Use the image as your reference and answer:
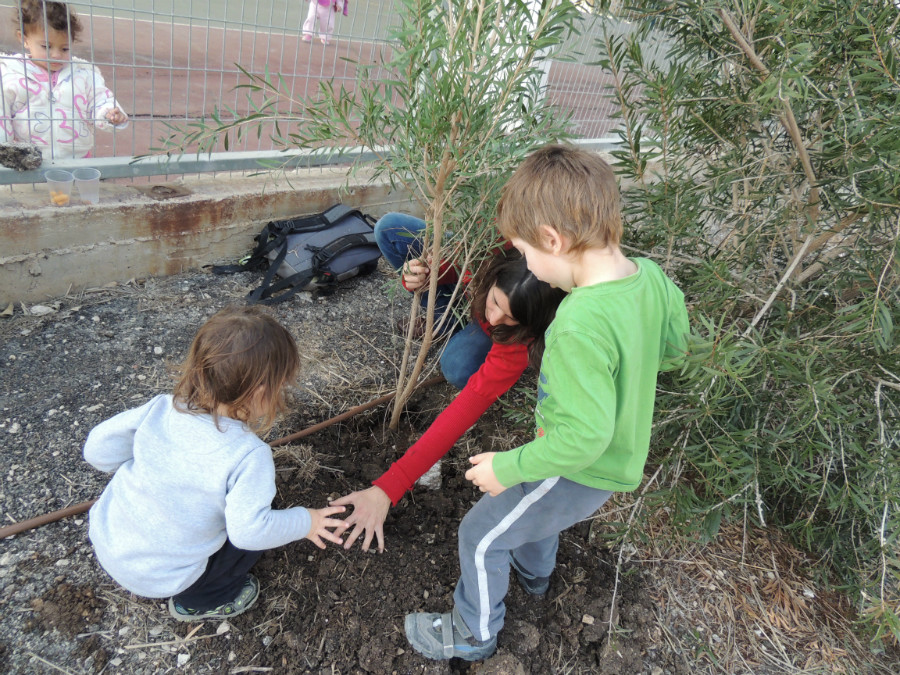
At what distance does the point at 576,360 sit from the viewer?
1.29 metres

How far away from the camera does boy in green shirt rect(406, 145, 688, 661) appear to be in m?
1.31

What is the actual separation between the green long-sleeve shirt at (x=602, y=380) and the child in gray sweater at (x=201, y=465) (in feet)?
1.93

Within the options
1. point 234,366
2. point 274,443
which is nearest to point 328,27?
point 274,443

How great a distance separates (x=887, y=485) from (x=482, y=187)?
1.44m

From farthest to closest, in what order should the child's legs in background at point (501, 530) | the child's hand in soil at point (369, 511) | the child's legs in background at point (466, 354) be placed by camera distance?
1. the child's legs in background at point (466, 354)
2. the child's hand in soil at point (369, 511)
3. the child's legs in background at point (501, 530)

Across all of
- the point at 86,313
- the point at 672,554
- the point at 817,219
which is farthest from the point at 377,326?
the point at 817,219

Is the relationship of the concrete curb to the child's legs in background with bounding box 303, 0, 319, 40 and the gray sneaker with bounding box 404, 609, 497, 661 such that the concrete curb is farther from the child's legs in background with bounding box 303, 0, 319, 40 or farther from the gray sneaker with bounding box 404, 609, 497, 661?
the gray sneaker with bounding box 404, 609, 497, 661

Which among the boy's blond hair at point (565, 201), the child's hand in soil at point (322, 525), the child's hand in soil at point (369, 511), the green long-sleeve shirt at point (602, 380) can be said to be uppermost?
the boy's blond hair at point (565, 201)

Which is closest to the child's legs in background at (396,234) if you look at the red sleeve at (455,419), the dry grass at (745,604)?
the red sleeve at (455,419)

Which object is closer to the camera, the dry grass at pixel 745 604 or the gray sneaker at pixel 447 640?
the gray sneaker at pixel 447 640

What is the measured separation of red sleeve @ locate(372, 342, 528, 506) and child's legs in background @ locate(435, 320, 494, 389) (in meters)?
0.52

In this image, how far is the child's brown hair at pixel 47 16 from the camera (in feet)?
8.59

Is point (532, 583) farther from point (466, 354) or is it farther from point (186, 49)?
point (186, 49)

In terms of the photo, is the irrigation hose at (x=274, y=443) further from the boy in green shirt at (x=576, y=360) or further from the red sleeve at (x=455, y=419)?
the boy in green shirt at (x=576, y=360)
